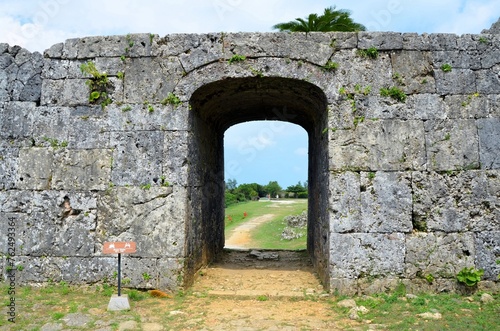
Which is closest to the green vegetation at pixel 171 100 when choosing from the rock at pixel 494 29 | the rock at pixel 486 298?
the rock at pixel 494 29

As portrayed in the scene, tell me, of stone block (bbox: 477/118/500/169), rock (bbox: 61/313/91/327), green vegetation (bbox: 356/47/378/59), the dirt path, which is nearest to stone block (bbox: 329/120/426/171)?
stone block (bbox: 477/118/500/169)

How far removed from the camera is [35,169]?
20.3 feet

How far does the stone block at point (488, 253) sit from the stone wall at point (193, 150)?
0.02 m

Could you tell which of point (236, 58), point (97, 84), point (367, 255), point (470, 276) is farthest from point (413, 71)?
point (97, 84)

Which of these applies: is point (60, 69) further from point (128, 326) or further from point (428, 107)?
point (428, 107)

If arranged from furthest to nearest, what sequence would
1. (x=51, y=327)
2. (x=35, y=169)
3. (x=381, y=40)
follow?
1. (x=35, y=169)
2. (x=381, y=40)
3. (x=51, y=327)

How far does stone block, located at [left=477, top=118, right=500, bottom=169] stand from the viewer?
5.83m

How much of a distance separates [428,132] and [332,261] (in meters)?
Result: 2.29

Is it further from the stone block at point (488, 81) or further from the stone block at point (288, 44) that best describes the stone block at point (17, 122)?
the stone block at point (488, 81)

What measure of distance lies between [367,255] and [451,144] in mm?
1977

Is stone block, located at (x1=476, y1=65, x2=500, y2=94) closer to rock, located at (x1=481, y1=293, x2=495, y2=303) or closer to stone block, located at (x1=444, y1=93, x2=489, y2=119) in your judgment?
stone block, located at (x1=444, y1=93, x2=489, y2=119)

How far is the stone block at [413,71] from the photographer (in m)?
5.97

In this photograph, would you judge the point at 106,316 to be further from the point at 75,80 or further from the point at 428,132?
the point at 428,132

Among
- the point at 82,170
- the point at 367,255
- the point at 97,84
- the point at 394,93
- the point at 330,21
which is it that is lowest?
the point at 367,255
